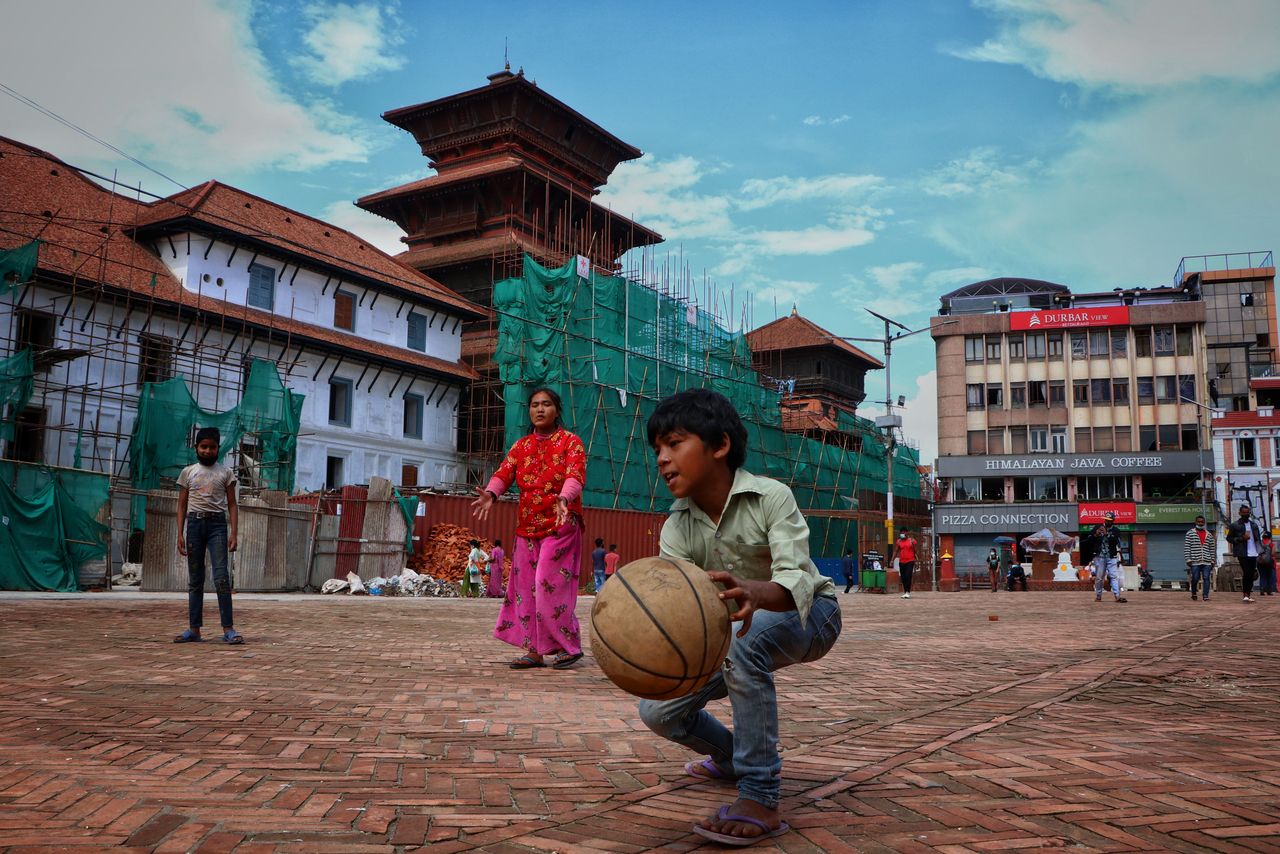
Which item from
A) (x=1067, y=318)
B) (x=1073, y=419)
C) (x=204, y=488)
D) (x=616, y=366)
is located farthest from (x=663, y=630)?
(x=1067, y=318)

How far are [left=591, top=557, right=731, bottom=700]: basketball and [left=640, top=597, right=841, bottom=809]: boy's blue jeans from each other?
0.25 meters

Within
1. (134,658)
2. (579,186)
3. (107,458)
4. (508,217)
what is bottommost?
(134,658)

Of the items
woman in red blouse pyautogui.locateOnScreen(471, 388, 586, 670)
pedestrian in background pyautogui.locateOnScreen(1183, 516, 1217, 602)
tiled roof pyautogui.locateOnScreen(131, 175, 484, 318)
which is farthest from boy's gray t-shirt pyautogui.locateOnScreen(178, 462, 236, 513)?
tiled roof pyautogui.locateOnScreen(131, 175, 484, 318)

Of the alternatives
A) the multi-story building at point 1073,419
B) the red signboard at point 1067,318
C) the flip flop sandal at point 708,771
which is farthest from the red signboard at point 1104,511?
the flip flop sandal at point 708,771

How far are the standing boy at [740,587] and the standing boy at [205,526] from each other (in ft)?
19.5

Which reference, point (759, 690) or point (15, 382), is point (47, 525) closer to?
point (15, 382)

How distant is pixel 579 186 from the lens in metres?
48.8

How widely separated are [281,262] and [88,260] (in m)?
6.72

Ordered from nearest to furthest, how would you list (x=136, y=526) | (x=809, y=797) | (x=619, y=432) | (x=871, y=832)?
1. (x=871, y=832)
2. (x=809, y=797)
3. (x=136, y=526)
4. (x=619, y=432)

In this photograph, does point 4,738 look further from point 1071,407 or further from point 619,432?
point 1071,407

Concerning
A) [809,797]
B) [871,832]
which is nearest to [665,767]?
[809,797]

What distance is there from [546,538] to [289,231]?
103 ft

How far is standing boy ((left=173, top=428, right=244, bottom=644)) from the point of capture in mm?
8383

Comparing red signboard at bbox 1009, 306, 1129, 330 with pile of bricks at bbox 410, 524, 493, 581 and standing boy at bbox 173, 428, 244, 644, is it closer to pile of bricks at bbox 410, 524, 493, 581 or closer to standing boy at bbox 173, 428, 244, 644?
pile of bricks at bbox 410, 524, 493, 581
